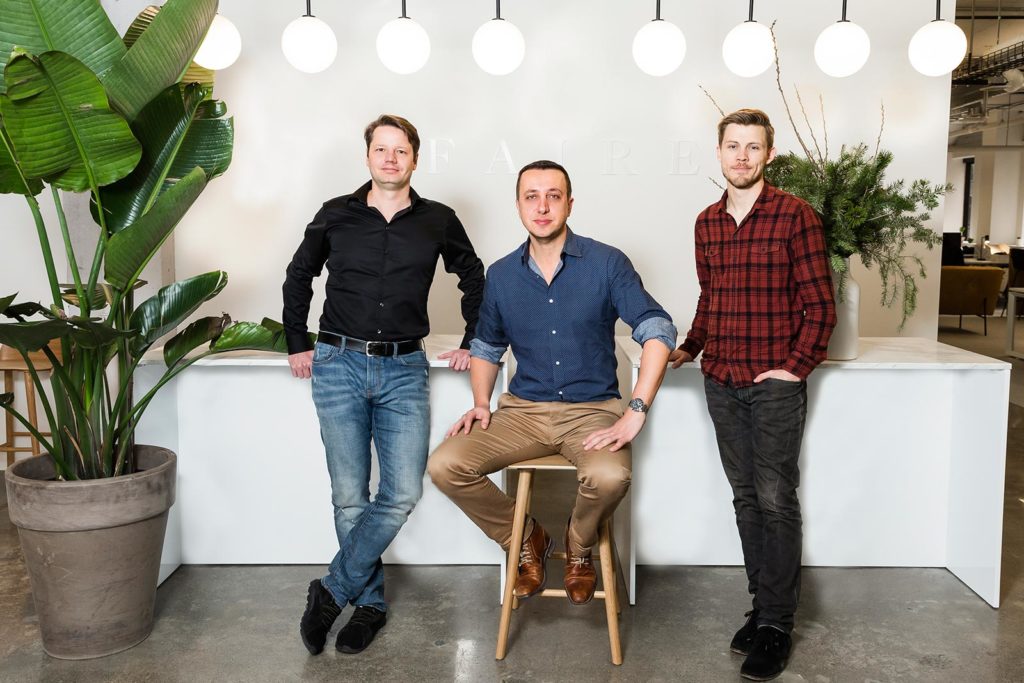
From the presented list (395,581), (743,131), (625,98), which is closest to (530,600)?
(395,581)

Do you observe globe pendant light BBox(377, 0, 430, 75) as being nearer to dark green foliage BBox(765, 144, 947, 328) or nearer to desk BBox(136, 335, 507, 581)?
desk BBox(136, 335, 507, 581)

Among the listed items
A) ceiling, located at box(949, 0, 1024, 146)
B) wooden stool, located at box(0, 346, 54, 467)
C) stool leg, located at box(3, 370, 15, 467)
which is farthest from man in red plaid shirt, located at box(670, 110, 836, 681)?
ceiling, located at box(949, 0, 1024, 146)

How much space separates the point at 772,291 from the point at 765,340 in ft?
0.49

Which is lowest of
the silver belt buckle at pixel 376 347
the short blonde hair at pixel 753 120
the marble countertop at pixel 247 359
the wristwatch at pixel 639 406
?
the wristwatch at pixel 639 406

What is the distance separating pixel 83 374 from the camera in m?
2.81

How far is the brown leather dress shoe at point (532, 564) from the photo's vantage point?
9.36 feet

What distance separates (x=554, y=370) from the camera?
2.88 m

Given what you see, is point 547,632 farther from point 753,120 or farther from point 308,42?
point 308,42

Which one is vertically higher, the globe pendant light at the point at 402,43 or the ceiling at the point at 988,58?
the ceiling at the point at 988,58

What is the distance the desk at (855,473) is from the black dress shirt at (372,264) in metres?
0.92

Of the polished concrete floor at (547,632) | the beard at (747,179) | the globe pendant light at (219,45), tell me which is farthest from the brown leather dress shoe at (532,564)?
the globe pendant light at (219,45)

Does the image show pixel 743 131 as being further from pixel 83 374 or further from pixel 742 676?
pixel 83 374

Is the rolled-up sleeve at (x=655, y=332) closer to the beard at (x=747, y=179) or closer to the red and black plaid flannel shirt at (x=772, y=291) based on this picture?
the red and black plaid flannel shirt at (x=772, y=291)

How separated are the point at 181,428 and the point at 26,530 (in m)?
0.80
